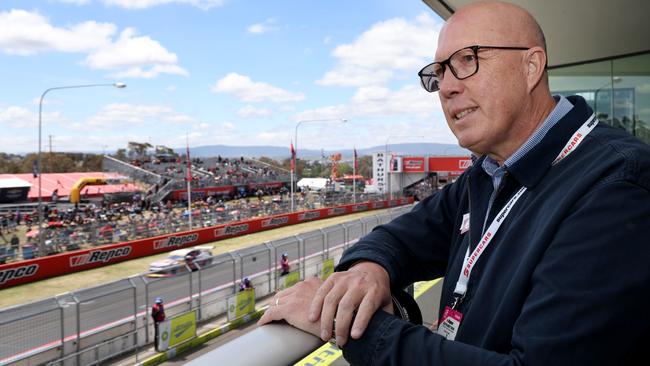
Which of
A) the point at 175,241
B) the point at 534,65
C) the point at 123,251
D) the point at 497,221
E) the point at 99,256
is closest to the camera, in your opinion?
the point at 497,221

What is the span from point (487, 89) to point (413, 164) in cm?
4980

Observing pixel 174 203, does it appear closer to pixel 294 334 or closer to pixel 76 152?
pixel 76 152

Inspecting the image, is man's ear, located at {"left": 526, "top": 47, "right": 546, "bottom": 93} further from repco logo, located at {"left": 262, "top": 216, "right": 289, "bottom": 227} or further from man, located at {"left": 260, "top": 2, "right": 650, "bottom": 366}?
repco logo, located at {"left": 262, "top": 216, "right": 289, "bottom": 227}

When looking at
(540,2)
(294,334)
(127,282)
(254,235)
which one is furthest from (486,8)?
(254,235)

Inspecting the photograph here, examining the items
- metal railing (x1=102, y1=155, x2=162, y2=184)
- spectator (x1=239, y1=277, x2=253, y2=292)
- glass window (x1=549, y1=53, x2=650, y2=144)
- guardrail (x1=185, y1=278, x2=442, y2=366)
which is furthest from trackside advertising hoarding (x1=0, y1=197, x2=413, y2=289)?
metal railing (x1=102, y1=155, x2=162, y2=184)

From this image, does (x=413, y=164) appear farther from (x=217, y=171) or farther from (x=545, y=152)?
(x=545, y=152)

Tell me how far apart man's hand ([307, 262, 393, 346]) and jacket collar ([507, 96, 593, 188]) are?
43 cm

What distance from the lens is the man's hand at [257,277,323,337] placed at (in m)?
1.08

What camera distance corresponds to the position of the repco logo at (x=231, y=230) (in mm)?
30195

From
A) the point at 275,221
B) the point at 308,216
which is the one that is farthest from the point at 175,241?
the point at 308,216

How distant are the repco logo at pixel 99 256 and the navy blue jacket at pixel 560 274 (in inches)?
948

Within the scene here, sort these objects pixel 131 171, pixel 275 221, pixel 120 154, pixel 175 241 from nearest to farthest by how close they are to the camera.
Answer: pixel 175 241, pixel 275 221, pixel 131 171, pixel 120 154

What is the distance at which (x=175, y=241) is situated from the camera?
2741cm

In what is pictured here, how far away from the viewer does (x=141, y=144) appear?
92.6 m
